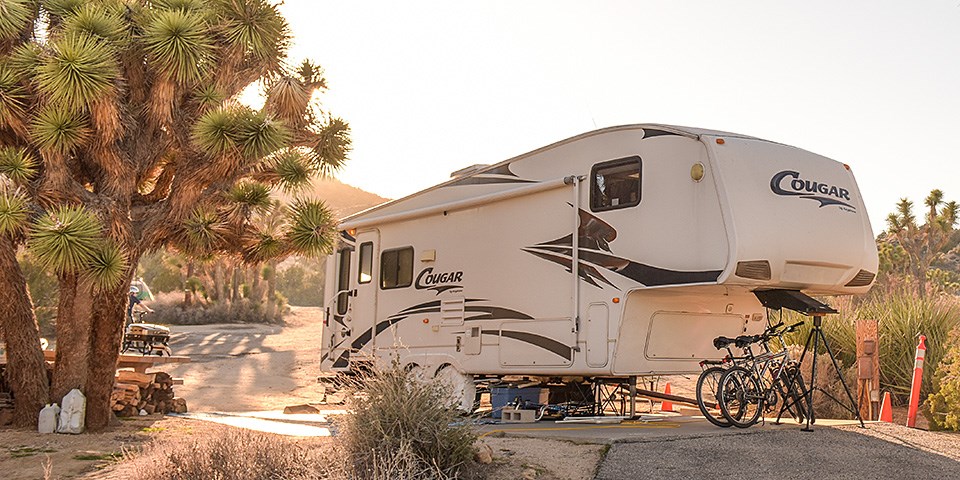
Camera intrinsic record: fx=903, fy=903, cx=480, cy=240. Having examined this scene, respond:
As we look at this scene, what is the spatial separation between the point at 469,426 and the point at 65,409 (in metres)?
5.87

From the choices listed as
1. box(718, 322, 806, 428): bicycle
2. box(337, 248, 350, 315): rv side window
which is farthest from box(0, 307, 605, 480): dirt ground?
box(337, 248, 350, 315): rv side window

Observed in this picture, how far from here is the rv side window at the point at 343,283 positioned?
1373cm

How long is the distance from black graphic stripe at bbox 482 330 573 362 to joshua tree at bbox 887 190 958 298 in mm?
30067

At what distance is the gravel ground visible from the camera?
7.17 meters

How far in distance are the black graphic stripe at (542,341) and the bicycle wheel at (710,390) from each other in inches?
58.5

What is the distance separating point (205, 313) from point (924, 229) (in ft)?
94.0

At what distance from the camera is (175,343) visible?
26031mm

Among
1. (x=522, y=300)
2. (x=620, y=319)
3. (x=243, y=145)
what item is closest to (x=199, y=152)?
(x=243, y=145)

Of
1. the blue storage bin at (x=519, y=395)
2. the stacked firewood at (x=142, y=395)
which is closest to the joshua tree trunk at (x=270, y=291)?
the stacked firewood at (x=142, y=395)

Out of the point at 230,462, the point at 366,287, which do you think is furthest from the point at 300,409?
the point at 230,462

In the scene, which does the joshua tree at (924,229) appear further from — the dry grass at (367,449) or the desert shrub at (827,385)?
the dry grass at (367,449)

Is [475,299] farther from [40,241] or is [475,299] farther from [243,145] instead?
[40,241]

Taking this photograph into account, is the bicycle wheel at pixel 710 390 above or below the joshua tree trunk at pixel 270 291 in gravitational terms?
below

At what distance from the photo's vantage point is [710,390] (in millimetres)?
9641
